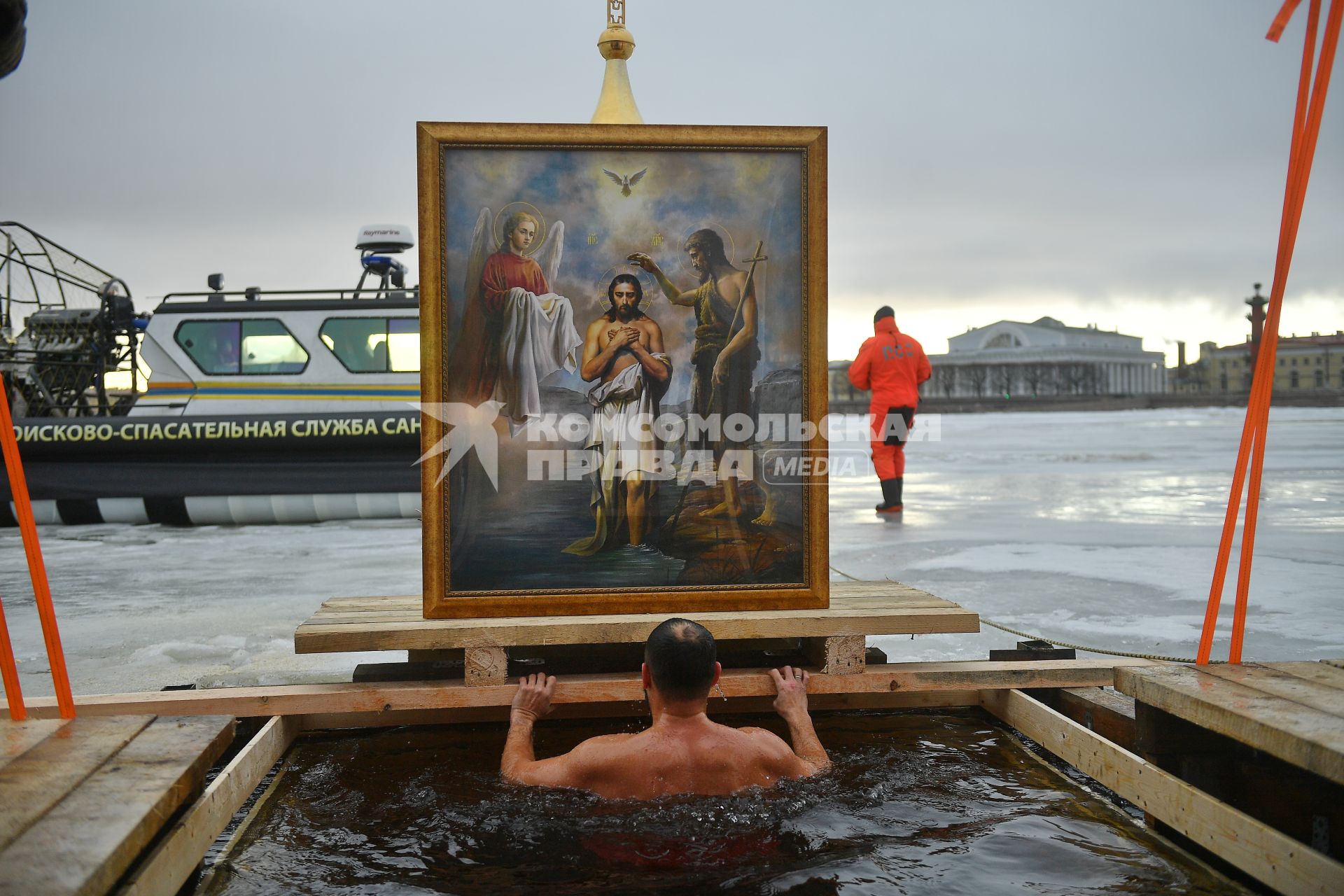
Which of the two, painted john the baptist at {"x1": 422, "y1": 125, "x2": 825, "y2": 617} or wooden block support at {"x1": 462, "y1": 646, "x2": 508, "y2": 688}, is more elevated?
painted john the baptist at {"x1": 422, "y1": 125, "x2": 825, "y2": 617}

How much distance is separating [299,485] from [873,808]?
35.0ft

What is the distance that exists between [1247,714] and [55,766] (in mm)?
2892

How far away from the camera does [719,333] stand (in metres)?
3.99

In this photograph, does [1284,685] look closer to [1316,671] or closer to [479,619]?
[1316,671]

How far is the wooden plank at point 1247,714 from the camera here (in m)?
2.37

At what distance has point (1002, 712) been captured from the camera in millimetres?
4180

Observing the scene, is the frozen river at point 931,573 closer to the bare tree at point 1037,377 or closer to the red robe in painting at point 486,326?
the red robe in painting at point 486,326

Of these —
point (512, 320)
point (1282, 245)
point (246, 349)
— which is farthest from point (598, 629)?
point (246, 349)

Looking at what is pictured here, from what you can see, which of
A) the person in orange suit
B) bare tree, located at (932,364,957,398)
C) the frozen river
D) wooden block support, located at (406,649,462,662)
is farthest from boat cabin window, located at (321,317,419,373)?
bare tree, located at (932,364,957,398)

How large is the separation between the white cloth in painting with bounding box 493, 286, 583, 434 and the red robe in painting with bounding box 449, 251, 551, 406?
0.08 ft

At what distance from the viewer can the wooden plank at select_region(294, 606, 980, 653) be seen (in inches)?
143

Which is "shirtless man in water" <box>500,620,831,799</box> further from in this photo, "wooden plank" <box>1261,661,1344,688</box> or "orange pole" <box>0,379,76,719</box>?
"wooden plank" <box>1261,661,1344,688</box>

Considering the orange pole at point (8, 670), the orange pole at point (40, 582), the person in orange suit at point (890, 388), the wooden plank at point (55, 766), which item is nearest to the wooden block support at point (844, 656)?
the wooden plank at point (55, 766)

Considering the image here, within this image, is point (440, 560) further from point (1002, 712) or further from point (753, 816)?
point (1002, 712)
